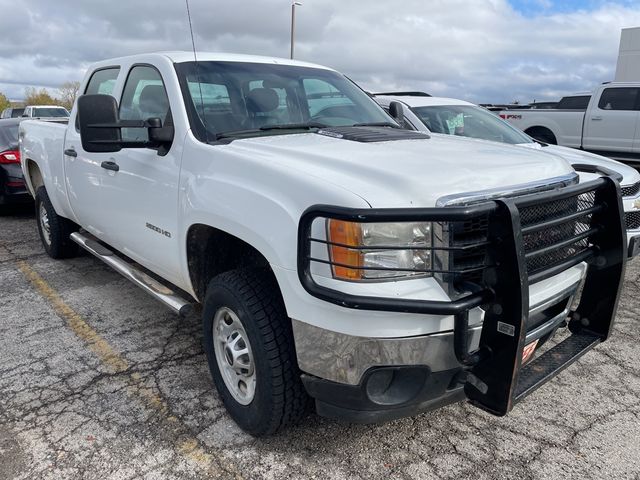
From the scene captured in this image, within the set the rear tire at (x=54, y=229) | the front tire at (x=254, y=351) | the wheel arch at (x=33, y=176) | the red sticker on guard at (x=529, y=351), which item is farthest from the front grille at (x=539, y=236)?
the wheel arch at (x=33, y=176)

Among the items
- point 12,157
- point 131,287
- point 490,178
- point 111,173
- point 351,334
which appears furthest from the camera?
point 12,157

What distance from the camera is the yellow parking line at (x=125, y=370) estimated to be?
260cm

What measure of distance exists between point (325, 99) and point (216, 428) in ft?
7.43

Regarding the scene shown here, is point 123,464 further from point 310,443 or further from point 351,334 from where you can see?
point 351,334

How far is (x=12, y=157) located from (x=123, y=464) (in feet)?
22.9

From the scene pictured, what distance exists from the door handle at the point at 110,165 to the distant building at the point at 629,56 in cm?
2540

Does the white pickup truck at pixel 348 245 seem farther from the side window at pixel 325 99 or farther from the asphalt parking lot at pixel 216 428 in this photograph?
the asphalt parking lot at pixel 216 428

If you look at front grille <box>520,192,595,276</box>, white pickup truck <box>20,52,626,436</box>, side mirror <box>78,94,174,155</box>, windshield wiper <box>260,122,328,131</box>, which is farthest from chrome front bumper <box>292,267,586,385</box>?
side mirror <box>78,94,174,155</box>

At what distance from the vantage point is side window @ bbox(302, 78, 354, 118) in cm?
367

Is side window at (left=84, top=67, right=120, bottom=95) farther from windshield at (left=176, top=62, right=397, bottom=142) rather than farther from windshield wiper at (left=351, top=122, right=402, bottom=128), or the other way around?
windshield wiper at (left=351, top=122, right=402, bottom=128)

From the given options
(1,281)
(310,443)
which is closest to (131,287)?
(1,281)

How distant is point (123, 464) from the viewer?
8.52 ft

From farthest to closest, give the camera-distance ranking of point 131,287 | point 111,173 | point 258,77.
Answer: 1. point 131,287
2. point 111,173
3. point 258,77

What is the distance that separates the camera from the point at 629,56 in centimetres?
2394
